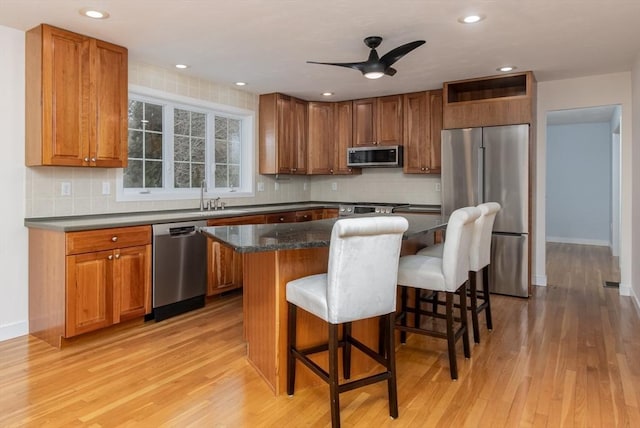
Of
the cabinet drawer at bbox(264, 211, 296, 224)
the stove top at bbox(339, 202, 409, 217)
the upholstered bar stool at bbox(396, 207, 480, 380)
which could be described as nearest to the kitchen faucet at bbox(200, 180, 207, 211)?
the cabinet drawer at bbox(264, 211, 296, 224)

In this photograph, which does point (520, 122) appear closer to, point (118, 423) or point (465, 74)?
point (465, 74)

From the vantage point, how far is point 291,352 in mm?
2371

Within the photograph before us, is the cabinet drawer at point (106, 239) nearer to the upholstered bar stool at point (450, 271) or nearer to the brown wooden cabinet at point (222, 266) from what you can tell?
the brown wooden cabinet at point (222, 266)

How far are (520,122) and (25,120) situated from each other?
447 cm

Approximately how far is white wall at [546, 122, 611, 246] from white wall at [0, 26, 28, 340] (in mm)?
8574

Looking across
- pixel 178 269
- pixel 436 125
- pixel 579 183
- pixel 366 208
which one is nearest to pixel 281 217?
pixel 366 208

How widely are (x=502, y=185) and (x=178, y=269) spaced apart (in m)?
3.37

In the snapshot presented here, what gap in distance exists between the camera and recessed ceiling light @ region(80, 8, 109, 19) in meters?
2.87

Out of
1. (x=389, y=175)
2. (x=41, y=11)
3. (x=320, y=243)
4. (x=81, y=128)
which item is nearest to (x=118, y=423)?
(x=320, y=243)

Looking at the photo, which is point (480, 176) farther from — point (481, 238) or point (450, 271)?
point (450, 271)

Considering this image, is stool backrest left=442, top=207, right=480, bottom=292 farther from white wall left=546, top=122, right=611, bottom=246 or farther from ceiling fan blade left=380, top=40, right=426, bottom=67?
white wall left=546, top=122, right=611, bottom=246

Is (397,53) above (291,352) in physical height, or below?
above

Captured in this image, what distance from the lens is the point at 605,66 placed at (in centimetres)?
427

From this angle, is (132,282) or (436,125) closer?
(132,282)
